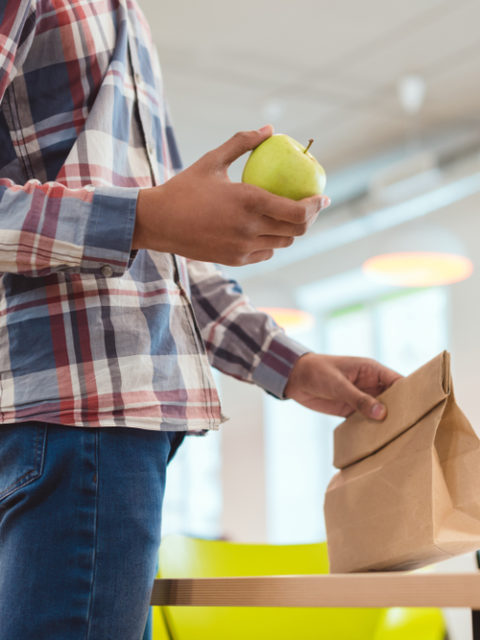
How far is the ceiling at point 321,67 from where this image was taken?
4.59 metres

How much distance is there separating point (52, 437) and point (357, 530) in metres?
0.40

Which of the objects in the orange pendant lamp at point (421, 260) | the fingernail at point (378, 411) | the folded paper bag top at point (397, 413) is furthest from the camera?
the orange pendant lamp at point (421, 260)

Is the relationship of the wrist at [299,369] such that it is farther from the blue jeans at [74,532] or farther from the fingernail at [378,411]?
the blue jeans at [74,532]

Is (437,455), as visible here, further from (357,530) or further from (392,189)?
(392,189)

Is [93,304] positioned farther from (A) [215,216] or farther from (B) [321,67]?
(B) [321,67]

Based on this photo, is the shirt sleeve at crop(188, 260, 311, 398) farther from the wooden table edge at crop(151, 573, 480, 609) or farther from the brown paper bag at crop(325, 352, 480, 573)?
→ the wooden table edge at crop(151, 573, 480, 609)

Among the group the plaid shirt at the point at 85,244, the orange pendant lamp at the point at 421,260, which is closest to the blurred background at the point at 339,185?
the orange pendant lamp at the point at 421,260

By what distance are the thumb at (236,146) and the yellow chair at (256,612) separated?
3.14 ft

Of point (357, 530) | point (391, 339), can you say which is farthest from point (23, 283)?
point (391, 339)

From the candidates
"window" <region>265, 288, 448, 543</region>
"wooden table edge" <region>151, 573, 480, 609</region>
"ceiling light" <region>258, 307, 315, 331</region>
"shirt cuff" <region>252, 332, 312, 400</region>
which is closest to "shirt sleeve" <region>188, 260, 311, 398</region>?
"shirt cuff" <region>252, 332, 312, 400</region>

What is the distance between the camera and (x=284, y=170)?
87 cm

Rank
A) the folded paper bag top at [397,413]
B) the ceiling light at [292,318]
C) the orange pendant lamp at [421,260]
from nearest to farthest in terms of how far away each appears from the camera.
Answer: the folded paper bag top at [397,413] → the orange pendant lamp at [421,260] → the ceiling light at [292,318]

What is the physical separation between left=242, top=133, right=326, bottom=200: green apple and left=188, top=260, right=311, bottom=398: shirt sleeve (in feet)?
1.12

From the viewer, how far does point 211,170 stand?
81cm
